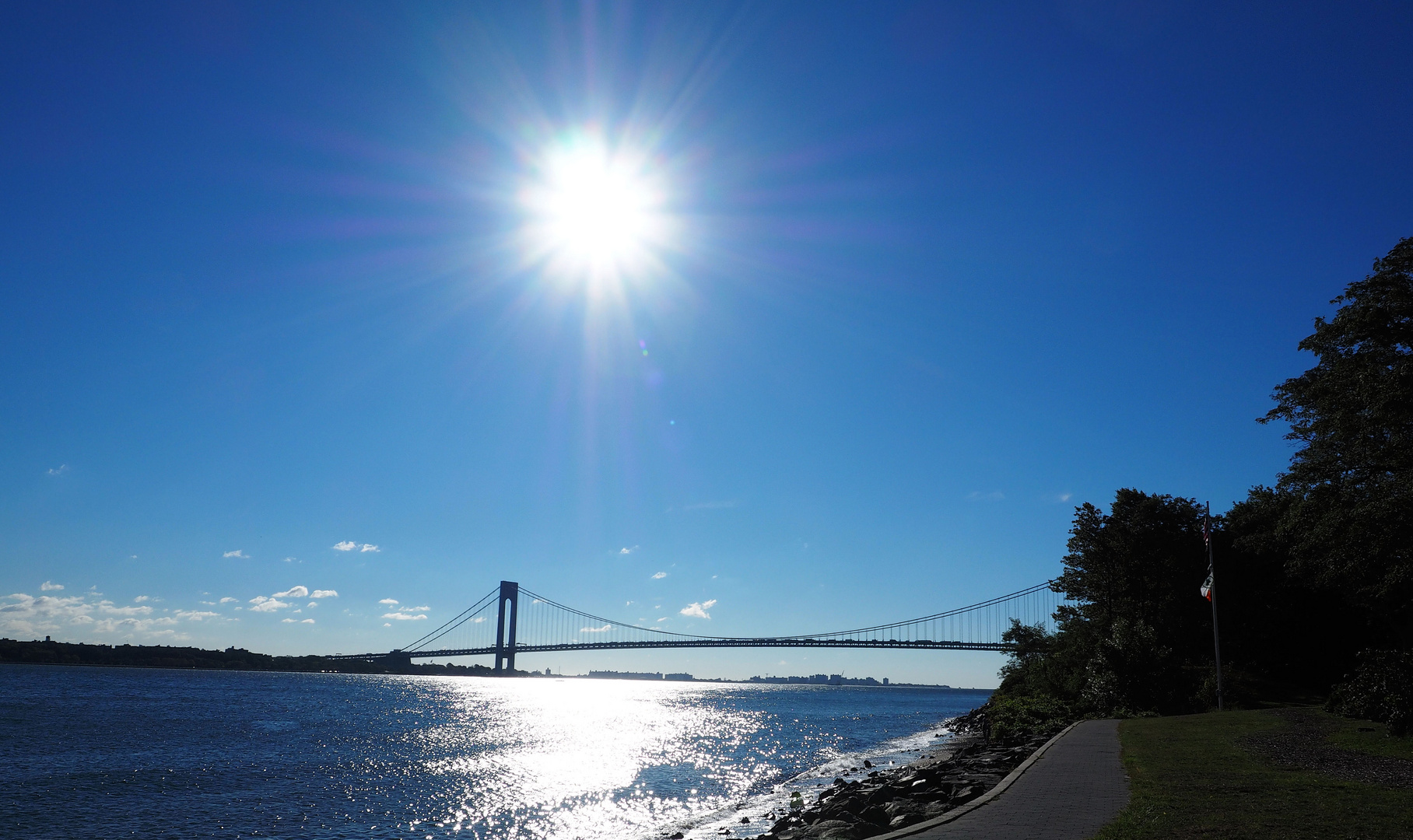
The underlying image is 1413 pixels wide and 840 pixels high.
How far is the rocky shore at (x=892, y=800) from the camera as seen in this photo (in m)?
16.7

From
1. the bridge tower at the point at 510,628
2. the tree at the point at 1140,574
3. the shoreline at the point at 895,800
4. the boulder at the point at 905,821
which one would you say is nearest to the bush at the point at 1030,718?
the tree at the point at 1140,574

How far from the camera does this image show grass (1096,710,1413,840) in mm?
10733

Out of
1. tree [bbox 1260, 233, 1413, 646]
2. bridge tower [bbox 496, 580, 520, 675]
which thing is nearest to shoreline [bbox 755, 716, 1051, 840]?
tree [bbox 1260, 233, 1413, 646]

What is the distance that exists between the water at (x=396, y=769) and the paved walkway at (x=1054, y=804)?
24.0 feet

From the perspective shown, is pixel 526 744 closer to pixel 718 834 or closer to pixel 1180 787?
pixel 718 834

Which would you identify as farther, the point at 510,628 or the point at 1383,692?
the point at 510,628

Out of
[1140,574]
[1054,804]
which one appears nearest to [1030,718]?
[1140,574]

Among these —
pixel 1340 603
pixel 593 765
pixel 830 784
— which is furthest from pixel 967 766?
pixel 1340 603

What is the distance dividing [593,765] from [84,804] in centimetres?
1739

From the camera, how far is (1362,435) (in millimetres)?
23625

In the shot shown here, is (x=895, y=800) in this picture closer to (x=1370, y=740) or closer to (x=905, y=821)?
(x=905, y=821)

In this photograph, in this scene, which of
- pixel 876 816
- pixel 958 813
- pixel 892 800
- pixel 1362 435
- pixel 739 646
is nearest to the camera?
pixel 958 813

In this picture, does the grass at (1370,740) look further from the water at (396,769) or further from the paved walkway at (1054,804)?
the water at (396,769)

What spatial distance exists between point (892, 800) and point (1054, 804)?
6.08 metres
